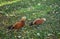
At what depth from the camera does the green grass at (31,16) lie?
8625mm

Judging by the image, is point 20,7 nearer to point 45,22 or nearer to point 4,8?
point 4,8

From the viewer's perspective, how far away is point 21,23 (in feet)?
27.7

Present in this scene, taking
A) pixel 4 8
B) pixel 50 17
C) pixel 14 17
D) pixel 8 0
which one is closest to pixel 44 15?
pixel 50 17

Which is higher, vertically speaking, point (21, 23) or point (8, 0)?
point (21, 23)

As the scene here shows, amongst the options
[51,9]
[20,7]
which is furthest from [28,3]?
[51,9]

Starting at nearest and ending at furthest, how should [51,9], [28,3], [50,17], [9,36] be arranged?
[9,36], [50,17], [51,9], [28,3]

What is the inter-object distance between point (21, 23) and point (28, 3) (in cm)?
413

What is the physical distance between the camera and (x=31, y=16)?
10.4 meters

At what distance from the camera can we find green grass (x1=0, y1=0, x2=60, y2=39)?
862 centimetres

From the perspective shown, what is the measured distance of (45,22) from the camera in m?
9.64

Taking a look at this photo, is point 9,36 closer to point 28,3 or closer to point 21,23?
point 21,23

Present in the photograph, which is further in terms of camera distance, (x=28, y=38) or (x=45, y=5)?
Result: (x=45, y=5)

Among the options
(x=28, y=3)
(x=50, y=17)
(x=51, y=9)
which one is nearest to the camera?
(x=50, y=17)

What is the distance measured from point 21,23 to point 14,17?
181 centimetres
